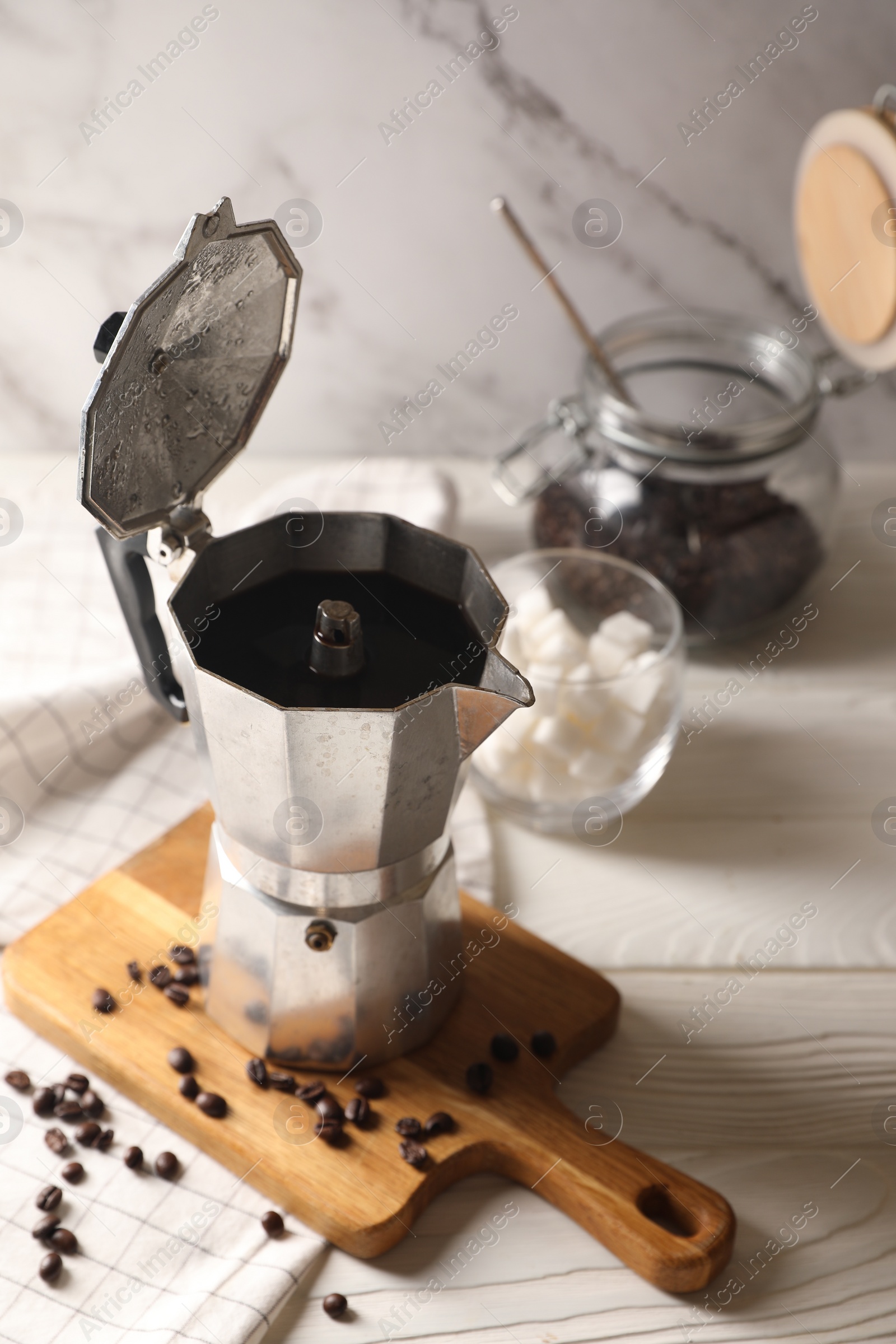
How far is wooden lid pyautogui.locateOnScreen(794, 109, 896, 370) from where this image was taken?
1.00 m

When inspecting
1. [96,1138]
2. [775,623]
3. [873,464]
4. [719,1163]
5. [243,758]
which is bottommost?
[873,464]

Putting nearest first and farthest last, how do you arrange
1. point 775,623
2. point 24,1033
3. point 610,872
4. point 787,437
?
1. point 24,1033
2. point 610,872
3. point 787,437
4. point 775,623

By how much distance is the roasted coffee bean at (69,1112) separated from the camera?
0.75 metres

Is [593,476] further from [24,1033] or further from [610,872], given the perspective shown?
[24,1033]

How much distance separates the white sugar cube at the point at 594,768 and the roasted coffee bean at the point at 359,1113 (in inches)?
12.4

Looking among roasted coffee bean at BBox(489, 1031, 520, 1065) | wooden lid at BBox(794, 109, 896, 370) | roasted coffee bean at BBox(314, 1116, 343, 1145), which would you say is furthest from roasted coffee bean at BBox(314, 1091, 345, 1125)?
wooden lid at BBox(794, 109, 896, 370)

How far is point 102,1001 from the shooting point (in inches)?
31.2

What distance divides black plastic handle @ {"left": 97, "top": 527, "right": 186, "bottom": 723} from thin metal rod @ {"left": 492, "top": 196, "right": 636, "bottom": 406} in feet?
1.59

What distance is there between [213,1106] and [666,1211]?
0.28 metres

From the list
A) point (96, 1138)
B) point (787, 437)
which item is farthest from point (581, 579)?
point (96, 1138)

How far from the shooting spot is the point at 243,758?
654mm

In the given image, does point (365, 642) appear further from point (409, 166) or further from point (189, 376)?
point (409, 166)

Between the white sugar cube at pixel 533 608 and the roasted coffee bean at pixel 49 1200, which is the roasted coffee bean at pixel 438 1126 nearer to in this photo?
the roasted coffee bean at pixel 49 1200

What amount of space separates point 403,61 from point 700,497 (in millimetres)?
502
